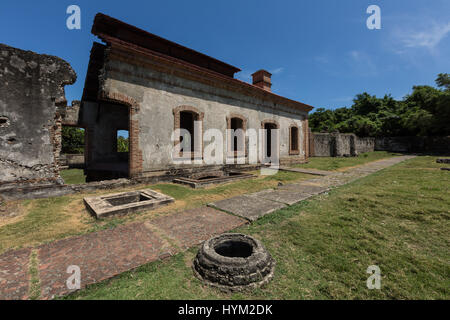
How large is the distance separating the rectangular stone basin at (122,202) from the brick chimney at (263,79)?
1328cm

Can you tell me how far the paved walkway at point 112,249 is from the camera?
1.83 metres

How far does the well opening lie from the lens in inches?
89.9

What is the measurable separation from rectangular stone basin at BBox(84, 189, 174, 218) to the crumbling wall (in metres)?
2.12

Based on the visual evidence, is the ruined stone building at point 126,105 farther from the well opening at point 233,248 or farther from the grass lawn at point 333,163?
the well opening at point 233,248

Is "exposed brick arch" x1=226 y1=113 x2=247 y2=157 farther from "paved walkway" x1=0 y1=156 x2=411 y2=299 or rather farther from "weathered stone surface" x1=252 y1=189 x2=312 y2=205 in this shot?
"paved walkway" x1=0 y1=156 x2=411 y2=299

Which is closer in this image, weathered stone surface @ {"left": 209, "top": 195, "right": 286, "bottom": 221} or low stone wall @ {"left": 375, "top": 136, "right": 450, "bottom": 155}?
weathered stone surface @ {"left": 209, "top": 195, "right": 286, "bottom": 221}

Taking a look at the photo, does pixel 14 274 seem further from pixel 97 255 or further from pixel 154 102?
pixel 154 102

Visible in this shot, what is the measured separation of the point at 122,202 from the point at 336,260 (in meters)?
4.73

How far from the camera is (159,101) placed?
24.1ft

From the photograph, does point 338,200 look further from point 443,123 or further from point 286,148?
point 443,123

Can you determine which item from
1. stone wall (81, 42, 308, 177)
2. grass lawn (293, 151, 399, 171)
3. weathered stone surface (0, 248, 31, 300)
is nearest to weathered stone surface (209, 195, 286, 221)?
weathered stone surface (0, 248, 31, 300)

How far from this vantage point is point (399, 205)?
3.75m

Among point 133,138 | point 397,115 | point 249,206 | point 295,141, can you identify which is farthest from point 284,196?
point 397,115
